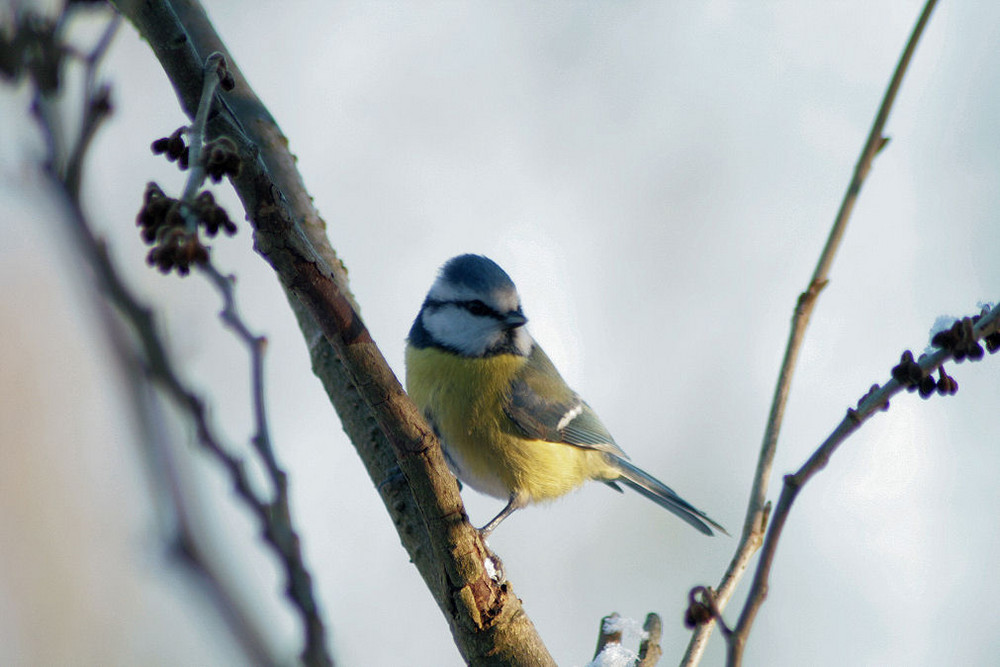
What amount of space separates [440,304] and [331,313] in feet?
4.26

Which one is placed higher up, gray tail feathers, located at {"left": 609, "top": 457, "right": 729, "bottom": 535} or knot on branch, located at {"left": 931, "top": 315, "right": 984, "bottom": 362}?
gray tail feathers, located at {"left": 609, "top": 457, "right": 729, "bottom": 535}

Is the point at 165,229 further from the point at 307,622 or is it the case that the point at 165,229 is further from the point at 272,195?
the point at 272,195

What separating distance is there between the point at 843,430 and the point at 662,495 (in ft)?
6.39

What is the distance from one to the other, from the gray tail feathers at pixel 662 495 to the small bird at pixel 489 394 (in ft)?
0.75

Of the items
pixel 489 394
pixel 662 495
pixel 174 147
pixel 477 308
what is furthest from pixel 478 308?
pixel 174 147

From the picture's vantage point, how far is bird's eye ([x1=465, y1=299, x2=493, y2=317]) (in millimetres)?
2199

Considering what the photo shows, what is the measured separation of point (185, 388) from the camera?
494 mm

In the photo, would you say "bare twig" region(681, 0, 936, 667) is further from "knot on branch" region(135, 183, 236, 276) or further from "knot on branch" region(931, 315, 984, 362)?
"knot on branch" region(135, 183, 236, 276)

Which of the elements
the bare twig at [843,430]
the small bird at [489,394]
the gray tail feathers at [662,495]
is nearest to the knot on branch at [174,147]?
the bare twig at [843,430]

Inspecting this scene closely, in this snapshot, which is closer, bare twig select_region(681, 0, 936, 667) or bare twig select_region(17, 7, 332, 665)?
bare twig select_region(17, 7, 332, 665)

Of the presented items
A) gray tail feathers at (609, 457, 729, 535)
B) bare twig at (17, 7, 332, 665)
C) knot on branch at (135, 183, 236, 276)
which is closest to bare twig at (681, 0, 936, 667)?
bare twig at (17, 7, 332, 665)


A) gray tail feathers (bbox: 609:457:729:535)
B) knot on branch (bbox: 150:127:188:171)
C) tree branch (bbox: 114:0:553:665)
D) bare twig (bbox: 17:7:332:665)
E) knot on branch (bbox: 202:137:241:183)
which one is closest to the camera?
bare twig (bbox: 17:7:332:665)

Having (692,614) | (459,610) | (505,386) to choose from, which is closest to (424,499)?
(459,610)

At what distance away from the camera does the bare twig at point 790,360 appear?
0.94 metres
